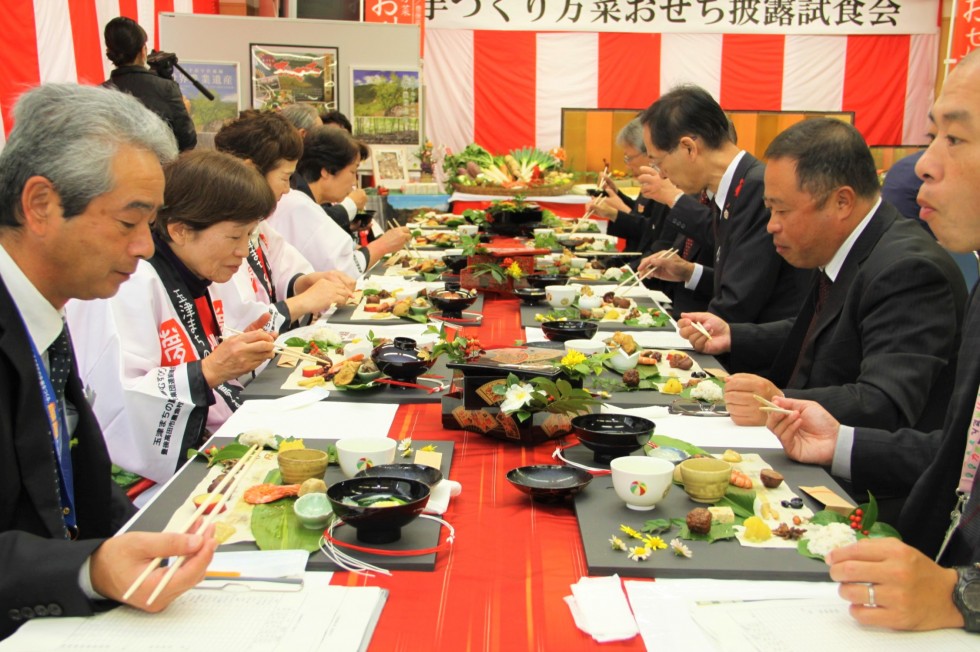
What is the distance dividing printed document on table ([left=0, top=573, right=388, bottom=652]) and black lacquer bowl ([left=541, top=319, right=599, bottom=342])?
170cm

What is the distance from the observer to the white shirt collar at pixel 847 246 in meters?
2.47

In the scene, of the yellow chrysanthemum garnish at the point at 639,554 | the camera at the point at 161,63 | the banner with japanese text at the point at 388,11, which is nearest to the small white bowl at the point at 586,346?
the yellow chrysanthemum garnish at the point at 639,554

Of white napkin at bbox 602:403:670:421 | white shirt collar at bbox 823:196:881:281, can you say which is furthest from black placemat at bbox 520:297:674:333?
white napkin at bbox 602:403:670:421

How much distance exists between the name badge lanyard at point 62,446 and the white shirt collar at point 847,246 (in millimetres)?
1916

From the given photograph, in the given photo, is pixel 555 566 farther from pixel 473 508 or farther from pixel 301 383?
pixel 301 383

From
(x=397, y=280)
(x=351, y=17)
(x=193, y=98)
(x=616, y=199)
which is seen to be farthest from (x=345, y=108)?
(x=397, y=280)

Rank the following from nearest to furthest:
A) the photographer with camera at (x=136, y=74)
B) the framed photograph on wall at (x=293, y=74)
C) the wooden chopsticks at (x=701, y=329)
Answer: the wooden chopsticks at (x=701, y=329) → the photographer with camera at (x=136, y=74) → the framed photograph on wall at (x=293, y=74)

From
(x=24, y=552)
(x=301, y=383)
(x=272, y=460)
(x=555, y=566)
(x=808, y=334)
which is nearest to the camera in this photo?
(x=24, y=552)

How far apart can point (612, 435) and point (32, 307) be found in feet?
3.43

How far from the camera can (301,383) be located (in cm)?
240

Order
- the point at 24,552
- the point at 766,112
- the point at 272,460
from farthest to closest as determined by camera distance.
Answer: the point at 766,112 < the point at 272,460 < the point at 24,552

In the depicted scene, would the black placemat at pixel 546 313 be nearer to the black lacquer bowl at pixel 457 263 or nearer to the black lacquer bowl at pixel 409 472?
the black lacquer bowl at pixel 457 263

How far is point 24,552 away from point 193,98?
A: 23.1ft

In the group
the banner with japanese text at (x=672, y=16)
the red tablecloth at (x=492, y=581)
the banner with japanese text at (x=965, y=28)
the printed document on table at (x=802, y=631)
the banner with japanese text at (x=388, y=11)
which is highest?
the banner with japanese text at (x=672, y=16)
